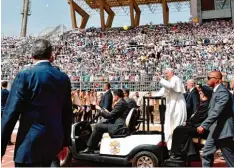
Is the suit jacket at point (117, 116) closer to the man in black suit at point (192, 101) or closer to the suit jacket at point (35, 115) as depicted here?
the man in black suit at point (192, 101)

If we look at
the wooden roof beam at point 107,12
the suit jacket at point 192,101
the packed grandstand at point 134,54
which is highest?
the wooden roof beam at point 107,12

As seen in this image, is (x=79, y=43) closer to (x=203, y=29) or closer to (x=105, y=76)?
(x=203, y=29)

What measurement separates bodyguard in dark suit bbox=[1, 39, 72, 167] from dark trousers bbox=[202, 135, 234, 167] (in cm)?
252

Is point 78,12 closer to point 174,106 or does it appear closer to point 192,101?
point 192,101

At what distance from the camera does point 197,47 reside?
24.6 m

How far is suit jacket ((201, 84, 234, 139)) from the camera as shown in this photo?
4324 millimetres

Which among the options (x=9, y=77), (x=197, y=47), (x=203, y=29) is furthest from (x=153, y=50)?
(x=9, y=77)

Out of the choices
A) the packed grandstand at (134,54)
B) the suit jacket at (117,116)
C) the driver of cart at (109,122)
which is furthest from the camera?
the packed grandstand at (134,54)

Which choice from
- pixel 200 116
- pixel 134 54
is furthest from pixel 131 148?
pixel 134 54

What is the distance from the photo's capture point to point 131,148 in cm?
553

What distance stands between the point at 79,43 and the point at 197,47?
11.8 m

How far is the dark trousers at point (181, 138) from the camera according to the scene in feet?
17.5

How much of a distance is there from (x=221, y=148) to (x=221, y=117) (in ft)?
1.35

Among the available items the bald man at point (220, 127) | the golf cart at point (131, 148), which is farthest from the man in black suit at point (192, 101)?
the bald man at point (220, 127)
